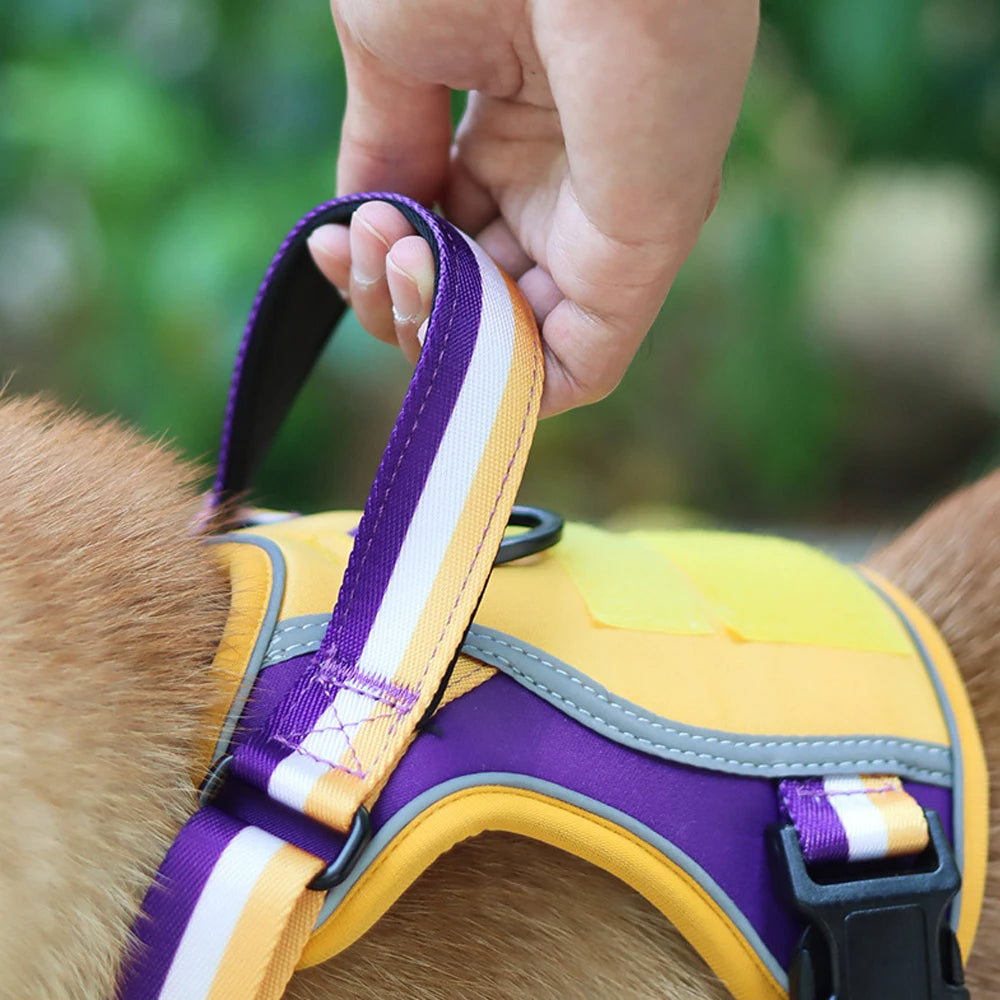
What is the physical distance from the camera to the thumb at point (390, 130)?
0.60 metres

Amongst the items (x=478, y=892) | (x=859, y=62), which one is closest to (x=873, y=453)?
(x=859, y=62)

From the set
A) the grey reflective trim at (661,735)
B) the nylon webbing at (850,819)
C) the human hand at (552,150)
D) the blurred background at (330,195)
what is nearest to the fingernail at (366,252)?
the human hand at (552,150)

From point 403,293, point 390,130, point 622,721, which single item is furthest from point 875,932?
point 390,130

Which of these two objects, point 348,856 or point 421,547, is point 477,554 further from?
point 348,856

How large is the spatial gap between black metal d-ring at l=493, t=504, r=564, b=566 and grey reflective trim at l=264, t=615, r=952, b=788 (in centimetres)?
6

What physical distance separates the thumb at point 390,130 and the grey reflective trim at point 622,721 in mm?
320

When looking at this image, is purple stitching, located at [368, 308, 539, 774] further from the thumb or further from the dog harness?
the thumb

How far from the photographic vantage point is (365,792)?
1.33 feet

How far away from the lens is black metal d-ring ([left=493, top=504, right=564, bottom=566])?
525 mm

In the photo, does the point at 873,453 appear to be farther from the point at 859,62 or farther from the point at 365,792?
the point at 365,792

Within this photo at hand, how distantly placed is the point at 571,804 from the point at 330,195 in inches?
47.2

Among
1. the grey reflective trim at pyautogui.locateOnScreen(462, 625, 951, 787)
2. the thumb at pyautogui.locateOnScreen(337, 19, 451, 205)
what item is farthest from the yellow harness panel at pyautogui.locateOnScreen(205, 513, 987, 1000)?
the thumb at pyautogui.locateOnScreen(337, 19, 451, 205)

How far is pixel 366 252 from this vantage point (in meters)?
0.55

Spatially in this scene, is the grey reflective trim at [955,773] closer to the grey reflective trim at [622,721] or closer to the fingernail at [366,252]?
the grey reflective trim at [622,721]
